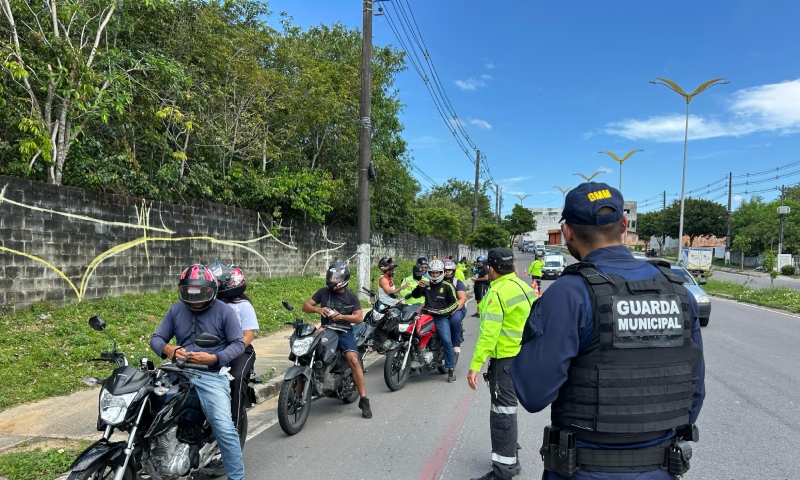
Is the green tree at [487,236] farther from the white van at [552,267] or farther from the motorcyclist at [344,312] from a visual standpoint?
the motorcyclist at [344,312]

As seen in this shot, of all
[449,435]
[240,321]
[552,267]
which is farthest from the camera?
[552,267]

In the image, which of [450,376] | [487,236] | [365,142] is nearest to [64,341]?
[450,376]

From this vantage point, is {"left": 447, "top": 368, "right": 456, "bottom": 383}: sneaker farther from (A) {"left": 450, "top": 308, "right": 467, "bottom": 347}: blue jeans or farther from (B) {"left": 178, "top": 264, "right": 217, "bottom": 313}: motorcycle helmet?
(B) {"left": 178, "top": 264, "right": 217, "bottom": 313}: motorcycle helmet

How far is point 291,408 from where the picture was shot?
15.9ft

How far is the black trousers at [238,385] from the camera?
3.98 m

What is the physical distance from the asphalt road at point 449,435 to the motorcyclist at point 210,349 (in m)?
0.70

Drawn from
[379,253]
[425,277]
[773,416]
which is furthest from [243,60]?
[773,416]

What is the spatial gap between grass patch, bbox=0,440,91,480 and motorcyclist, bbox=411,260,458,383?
14.2 feet

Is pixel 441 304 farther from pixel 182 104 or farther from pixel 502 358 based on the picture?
pixel 182 104

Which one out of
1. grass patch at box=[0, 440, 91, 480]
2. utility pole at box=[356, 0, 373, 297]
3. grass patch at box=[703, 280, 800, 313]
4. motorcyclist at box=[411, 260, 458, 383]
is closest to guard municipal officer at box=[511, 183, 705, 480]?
grass patch at box=[0, 440, 91, 480]

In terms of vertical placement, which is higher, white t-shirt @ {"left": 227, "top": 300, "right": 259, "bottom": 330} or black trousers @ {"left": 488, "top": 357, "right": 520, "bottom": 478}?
white t-shirt @ {"left": 227, "top": 300, "right": 259, "bottom": 330}

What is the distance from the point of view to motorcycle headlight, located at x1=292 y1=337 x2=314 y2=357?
4.89 metres

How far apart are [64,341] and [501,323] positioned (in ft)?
20.7

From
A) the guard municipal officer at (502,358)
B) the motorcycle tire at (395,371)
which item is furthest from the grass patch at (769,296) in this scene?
the guard municipal officer at (502,358)
